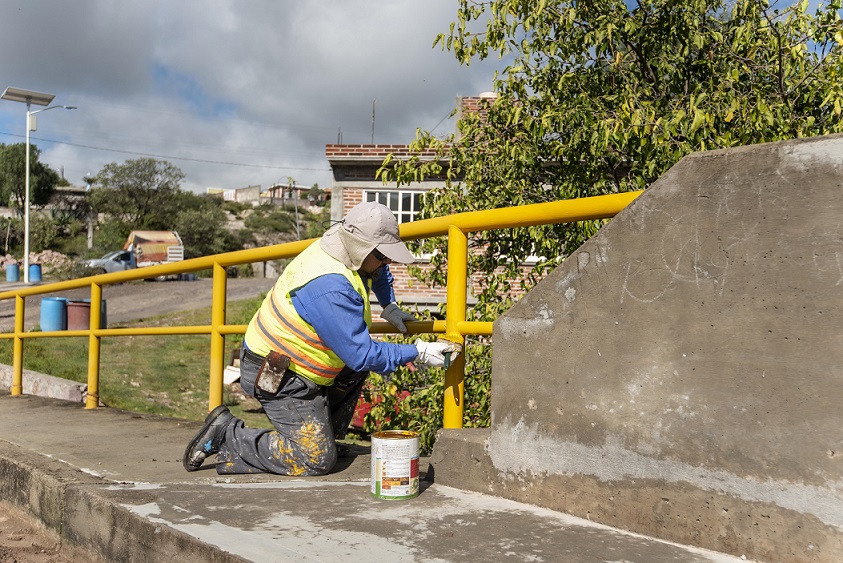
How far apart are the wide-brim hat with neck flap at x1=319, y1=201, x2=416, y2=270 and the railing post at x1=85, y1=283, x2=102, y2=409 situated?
331 cm

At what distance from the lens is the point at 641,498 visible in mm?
2482

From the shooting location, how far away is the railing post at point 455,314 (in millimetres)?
3340

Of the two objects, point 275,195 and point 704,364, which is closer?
point 704,364

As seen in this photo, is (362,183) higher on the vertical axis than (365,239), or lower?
higher

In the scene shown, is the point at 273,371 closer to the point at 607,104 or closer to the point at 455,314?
the point at 455,314

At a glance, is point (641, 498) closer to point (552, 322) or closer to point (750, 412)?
point (750, 412)

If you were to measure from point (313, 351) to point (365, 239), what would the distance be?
0.50 metres

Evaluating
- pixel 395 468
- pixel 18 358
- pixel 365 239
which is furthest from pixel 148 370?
pixel 395 468

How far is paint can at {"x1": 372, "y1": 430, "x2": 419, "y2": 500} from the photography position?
2.92m

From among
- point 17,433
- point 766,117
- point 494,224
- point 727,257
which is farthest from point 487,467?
point 766,117

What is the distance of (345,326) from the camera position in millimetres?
3143

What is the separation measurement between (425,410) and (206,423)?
3.07 m

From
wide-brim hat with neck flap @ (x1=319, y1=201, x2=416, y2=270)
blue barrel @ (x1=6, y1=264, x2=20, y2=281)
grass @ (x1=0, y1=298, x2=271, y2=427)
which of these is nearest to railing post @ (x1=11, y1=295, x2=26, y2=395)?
grass @ (x1=0, y1=298, x2=271, y2=427)

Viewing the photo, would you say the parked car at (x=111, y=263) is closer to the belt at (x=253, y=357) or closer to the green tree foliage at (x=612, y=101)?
the green tree foliage at (x=612, y=101)
